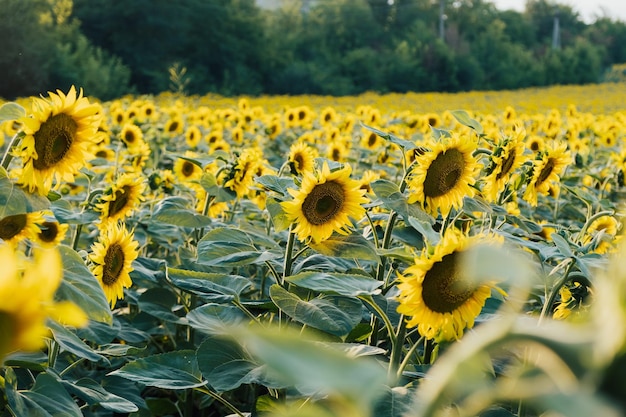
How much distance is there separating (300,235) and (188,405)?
67 cm

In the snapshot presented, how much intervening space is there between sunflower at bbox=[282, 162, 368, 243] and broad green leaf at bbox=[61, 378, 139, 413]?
46 centimetres

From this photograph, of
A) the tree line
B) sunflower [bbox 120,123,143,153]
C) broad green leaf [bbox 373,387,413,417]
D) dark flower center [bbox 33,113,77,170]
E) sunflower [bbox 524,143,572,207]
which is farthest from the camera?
the tree line

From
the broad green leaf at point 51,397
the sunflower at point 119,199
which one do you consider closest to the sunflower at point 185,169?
the sunflower at point 119,199

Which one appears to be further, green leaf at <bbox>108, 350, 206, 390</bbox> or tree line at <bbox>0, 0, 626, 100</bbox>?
tree line at <bbox>0, 0, 626, 100</bbox>

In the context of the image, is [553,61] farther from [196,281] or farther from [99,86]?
[196,281]

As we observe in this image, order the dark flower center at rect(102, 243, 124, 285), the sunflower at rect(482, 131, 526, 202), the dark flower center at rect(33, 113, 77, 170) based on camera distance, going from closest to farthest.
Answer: the dark flower center at rect(33, 113, 77, 170) → the dark flower center at rect(102, 243, 124, 285) → the sunflower at rect(482, 131, 526, 202)

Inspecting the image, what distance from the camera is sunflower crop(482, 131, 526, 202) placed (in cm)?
185

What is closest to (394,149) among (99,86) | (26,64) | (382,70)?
(99,86)

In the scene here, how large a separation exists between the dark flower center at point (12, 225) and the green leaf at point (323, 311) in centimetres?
52

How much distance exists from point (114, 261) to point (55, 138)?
1.07ft

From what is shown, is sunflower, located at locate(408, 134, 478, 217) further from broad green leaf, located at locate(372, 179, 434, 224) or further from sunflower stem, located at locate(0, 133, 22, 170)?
sunflower stem, located at locate(0, 133, 22, 170)

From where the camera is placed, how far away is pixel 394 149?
4.42m

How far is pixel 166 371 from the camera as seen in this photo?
1.36 metres

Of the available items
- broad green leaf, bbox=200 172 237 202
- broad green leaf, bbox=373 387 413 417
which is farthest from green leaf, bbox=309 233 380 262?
broad green leaf, bbox=200 172 237 202
